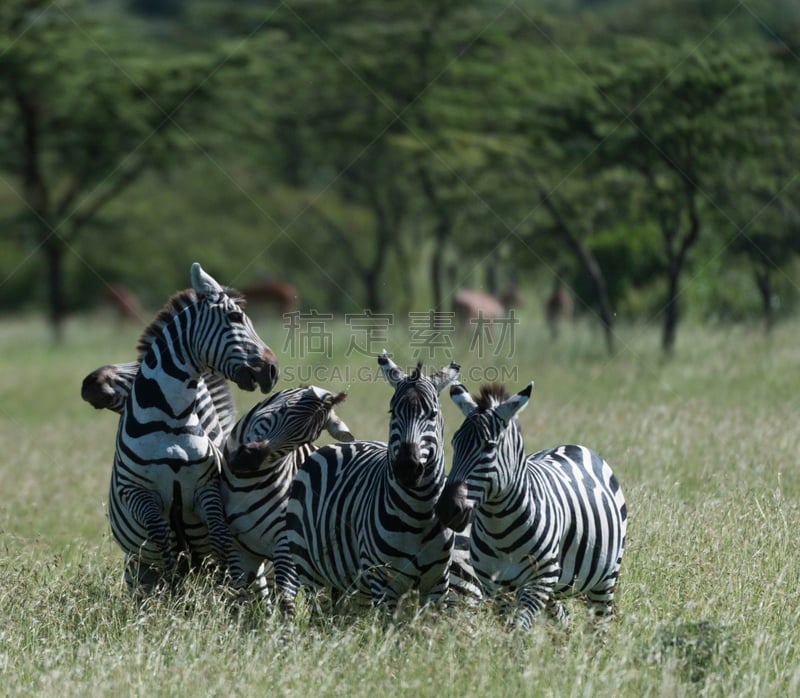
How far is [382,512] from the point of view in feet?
19.6

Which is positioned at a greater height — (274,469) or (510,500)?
(510,500)

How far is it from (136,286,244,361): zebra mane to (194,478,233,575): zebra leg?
3.27 feet

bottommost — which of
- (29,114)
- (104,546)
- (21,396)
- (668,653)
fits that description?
(21,396)

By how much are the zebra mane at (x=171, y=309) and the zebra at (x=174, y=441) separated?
61 mm

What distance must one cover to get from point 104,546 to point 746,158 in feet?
42.3

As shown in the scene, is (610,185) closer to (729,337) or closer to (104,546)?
(729,337)

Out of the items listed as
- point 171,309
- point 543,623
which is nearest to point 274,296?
point 171,309

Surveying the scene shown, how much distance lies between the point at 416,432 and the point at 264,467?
137cm

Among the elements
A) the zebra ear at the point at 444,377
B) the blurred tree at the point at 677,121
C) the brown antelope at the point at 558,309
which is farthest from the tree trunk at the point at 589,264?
the zebra ear at the point at 444,377

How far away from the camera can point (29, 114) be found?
29.2 metres

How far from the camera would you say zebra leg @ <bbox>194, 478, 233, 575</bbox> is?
21.7 ft

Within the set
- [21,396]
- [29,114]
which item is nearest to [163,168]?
[29,114]

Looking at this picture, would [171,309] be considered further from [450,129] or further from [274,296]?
[274,296]
